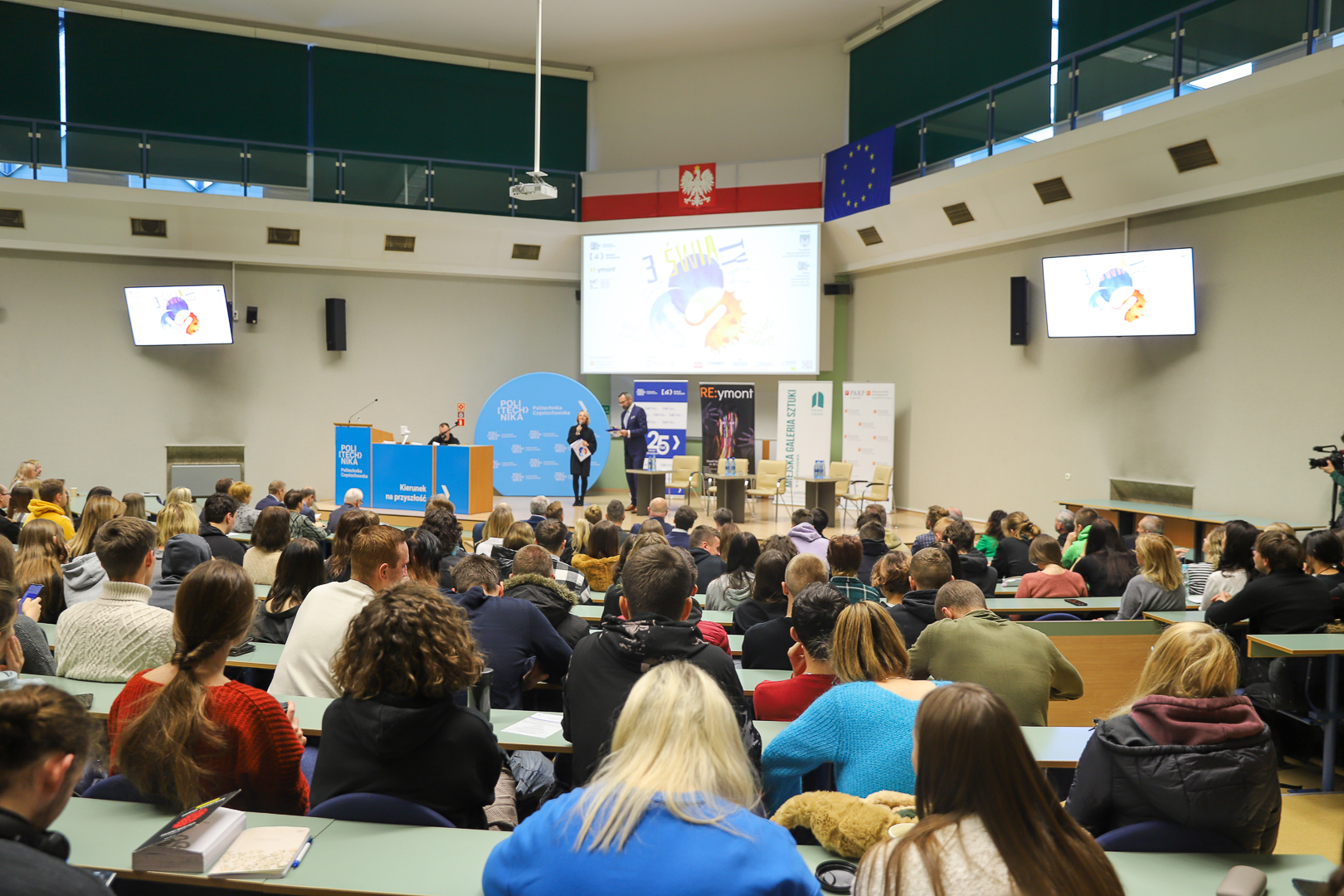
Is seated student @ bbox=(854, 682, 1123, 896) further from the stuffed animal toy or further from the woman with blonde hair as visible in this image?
the woman with blonde hair

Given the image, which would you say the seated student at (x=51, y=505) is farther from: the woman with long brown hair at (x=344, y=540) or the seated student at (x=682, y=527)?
the seated student at (x=682, y=527)

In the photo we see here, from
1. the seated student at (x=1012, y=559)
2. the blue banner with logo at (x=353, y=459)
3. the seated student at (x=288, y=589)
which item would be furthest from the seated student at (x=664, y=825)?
the blue banner with logo at (x=353, y=459)

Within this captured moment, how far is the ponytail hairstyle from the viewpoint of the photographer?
1979mm

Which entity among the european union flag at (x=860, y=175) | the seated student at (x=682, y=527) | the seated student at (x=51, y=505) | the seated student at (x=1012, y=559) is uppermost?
the european union flag at (x=860, y=175)

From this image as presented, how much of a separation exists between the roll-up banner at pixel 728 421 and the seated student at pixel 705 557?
6.46m

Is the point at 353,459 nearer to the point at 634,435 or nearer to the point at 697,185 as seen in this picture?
the point at 634,435

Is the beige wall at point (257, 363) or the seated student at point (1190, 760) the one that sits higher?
the beige wall at point (257, 363)

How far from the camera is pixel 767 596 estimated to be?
12.7 ft

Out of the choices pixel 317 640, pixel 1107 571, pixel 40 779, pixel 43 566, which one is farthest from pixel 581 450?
pixel 40 779

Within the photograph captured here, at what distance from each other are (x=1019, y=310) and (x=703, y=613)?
25.0ft

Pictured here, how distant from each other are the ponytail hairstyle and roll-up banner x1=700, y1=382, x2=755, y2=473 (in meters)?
10.2

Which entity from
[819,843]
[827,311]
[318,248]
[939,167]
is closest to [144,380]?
[318,248]

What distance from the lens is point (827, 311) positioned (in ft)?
43.8

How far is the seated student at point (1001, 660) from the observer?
9.74ft
